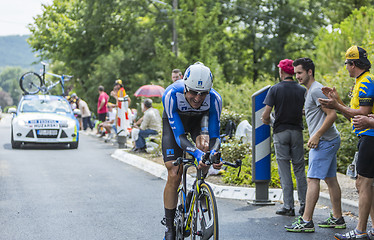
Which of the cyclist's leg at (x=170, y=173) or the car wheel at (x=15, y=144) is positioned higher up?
the cyclist's leg at (x=170, y=173)

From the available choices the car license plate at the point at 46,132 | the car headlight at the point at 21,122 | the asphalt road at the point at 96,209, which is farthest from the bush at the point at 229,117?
the car headlight at the point at 21,122

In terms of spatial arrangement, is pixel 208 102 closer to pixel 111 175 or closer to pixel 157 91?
pixel 111 175

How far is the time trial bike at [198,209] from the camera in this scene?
4943mm

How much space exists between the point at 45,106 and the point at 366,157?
48.9ft

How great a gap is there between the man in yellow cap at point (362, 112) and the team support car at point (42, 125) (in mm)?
13218

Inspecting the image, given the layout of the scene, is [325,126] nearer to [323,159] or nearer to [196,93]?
[323,159]

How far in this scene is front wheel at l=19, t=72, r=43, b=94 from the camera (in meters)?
26.5

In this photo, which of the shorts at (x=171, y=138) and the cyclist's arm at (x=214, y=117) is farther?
the shorts at (x=171, y=138)

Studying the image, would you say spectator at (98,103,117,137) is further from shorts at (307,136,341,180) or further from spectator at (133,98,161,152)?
shorts at (307,136,341,180)

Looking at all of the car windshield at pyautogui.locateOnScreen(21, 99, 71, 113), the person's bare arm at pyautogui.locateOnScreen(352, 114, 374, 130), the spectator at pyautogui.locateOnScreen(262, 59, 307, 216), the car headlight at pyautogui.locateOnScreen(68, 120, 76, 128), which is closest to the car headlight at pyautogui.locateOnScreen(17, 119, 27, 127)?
the car windshield at pyautogui.locateOnScreen(21, 99, 71, 113)

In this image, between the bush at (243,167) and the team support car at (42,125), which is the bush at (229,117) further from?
the team support car at (42,125)

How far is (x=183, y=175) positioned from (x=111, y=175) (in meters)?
6.90

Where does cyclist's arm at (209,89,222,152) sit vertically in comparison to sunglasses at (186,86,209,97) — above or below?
below

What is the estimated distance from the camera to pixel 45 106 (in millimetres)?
19484
